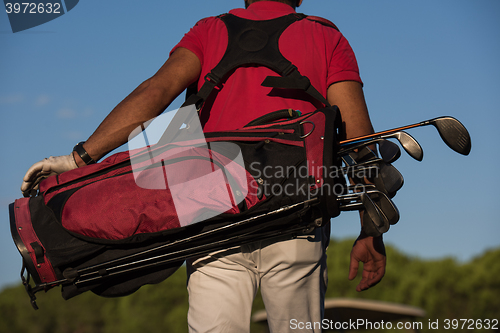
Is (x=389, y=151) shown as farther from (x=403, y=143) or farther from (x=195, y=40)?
(x=195, y=40)

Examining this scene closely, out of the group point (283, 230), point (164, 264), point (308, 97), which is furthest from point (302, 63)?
point (164, 264)

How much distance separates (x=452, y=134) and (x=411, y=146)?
184 millimetres

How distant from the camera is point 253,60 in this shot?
203 centimetres

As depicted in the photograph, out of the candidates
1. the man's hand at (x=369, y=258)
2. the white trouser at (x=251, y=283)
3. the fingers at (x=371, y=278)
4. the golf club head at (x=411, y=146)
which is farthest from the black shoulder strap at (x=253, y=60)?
the fingers at (x=371, y=278)

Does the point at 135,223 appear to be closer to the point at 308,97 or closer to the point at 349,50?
the point at 308,97

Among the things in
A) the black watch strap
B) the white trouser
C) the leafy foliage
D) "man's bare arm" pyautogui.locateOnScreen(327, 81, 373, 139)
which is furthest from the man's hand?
the leafy foliage

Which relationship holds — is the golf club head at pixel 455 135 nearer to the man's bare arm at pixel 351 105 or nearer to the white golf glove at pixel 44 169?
the man's bare arm at pixel 351 105

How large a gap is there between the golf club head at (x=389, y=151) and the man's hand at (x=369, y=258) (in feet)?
1.99

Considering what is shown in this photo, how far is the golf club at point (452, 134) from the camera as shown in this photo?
72.7 inches

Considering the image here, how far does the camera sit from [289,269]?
6.32ft

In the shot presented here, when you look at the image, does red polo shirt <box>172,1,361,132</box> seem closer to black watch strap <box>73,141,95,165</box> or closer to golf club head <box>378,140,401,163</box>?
golf club head <box>378,140,401,163</box>

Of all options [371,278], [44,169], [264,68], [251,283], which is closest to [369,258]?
[371,278]

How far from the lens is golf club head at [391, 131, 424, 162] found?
72.7 inches

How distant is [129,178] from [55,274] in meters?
0.51
